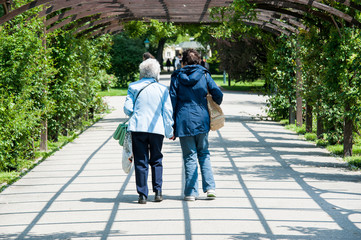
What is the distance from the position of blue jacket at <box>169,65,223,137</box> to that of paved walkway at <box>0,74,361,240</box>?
0.81 metres

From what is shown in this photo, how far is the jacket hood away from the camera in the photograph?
693 centimetres

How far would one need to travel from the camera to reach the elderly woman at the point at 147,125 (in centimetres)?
676

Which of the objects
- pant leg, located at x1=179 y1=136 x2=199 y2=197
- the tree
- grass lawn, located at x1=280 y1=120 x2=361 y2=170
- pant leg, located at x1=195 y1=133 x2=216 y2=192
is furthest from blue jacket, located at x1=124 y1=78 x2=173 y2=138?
the tree

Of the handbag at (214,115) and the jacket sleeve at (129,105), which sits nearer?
the jacket sleeve at (129,105)

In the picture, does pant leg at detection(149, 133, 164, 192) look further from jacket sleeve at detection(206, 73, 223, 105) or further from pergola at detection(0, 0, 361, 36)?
pergola at detection(0, 0, 361, 36)

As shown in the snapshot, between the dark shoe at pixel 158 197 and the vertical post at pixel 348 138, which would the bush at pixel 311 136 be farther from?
the dark shoe at pixel 158 197

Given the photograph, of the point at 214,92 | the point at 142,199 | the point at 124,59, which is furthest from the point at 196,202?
the point at 124,59

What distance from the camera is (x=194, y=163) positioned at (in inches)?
273

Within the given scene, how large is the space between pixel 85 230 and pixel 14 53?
3.98 m

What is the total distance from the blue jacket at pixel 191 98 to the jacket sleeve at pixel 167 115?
10cm

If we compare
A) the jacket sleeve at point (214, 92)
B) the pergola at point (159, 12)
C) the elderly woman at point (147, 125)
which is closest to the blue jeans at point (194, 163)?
the elderly woman at point (147, 125)

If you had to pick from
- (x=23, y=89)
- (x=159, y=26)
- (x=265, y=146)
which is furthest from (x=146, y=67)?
(x=159, y=26)

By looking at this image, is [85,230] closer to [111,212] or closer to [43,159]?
[111,212]

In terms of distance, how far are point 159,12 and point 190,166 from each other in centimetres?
784
